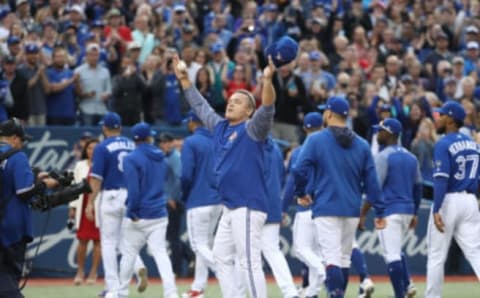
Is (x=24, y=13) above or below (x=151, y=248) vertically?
above

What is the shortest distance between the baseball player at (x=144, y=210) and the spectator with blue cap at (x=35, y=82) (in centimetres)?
568

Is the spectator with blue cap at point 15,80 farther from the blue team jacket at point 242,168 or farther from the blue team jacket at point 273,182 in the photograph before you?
the blue team jacket at point 242,168

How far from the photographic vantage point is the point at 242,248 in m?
12.4

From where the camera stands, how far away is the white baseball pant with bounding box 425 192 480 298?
14.9 meters

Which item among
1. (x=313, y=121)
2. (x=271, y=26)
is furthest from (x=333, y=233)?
(x=271, y=26)

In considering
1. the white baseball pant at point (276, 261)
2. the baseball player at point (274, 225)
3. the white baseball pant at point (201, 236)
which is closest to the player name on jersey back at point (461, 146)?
the baseball player at point (274, 225)

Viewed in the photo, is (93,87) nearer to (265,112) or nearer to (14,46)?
(14,46)

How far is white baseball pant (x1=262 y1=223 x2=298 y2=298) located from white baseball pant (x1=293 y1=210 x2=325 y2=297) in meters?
0.59

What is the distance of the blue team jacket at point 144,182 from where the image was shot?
16.4 metres

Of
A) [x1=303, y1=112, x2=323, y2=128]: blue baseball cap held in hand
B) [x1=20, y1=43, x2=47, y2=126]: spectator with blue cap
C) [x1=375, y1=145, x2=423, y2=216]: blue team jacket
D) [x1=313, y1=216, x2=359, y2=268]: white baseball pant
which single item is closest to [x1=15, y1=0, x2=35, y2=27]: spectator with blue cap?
[x1=20, y1=43, x2=47, y2=126]: spectator with blue cap

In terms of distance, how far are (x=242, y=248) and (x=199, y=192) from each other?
487cm

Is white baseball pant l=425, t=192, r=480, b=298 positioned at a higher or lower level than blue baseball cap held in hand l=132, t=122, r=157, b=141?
lower

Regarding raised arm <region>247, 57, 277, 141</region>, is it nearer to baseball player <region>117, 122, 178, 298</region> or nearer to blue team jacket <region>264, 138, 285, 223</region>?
blue team jacket <region>264, 138, 285, 223</region>

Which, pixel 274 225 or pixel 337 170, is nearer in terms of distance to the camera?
pixel 337 170
